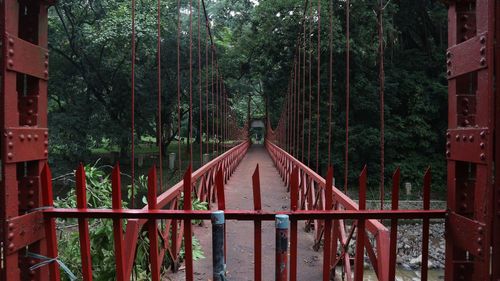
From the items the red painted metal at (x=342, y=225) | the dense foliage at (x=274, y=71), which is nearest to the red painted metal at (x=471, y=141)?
the red painted metal at (x=342, y=225)

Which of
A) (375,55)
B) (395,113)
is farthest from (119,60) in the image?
(395,113)

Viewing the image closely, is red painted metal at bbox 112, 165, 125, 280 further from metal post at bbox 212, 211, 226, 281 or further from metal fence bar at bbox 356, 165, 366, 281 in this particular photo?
metal fence bar at bbox 356, 165, 366, 281

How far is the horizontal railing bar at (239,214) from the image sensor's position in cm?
207

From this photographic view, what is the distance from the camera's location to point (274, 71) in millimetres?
19609

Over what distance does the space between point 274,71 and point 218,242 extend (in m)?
18.2

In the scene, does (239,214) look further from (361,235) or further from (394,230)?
(394,230)

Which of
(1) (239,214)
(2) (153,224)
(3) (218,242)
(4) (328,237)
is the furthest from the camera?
(4) (328,237)

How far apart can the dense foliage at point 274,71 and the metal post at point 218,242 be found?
42.9ft

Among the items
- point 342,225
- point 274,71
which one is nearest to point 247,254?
point 342,225

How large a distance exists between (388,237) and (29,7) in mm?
2192

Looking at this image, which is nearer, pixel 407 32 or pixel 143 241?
pixel 143 241

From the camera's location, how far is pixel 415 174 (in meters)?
19.0

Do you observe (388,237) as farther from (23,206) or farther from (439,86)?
(439,86)

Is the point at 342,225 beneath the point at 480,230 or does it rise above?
beneath
